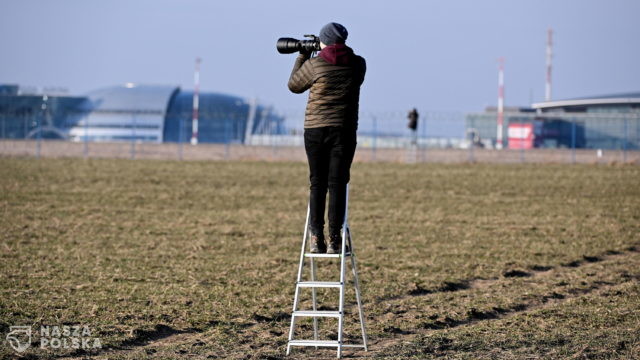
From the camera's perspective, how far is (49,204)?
20.4m

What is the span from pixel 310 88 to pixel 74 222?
10988 mm

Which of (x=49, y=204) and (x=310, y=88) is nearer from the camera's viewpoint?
(x=310, y=88)

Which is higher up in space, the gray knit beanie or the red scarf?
the gray knit beanie

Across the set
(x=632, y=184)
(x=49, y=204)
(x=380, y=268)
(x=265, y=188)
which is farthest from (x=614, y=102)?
(x=380, y=268)

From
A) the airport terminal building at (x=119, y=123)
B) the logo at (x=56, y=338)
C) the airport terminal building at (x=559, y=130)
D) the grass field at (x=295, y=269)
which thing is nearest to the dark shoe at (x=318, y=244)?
the grass field at (x=295, y=269)

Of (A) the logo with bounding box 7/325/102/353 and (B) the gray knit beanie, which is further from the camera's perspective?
(A) the logo with bounding box 7/325/102/353

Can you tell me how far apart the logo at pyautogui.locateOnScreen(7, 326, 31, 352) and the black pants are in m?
2.42

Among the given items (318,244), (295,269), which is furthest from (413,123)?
(318,244)

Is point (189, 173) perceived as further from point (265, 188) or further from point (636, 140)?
point (636, 140)

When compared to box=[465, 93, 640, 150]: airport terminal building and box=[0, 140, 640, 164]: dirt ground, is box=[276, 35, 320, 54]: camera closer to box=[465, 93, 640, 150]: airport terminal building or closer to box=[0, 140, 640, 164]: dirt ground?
box=[0, 140, 640, 164]: dirt ground

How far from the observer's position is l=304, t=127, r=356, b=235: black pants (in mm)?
7281

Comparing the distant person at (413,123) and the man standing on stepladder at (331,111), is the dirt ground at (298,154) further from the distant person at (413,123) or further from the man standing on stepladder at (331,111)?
the man standing on stepladder at (331,111)

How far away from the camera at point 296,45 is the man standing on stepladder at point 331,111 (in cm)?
5

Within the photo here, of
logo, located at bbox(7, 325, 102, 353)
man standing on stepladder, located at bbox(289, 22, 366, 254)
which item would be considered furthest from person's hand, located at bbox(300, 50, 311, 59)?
logo, located at bbox(7, 325, 102, 353)
